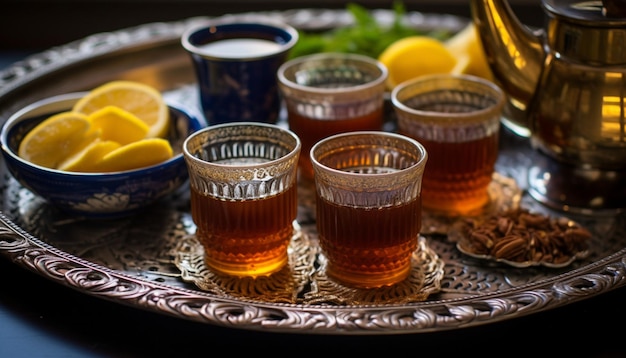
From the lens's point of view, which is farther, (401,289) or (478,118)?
(478,118)

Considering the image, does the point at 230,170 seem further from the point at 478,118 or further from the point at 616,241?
the point at 616,241

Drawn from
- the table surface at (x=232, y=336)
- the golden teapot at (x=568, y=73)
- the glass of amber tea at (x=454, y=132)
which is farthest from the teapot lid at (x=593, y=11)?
the table surface at (x=232, y=336)

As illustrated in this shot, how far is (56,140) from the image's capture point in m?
0.88

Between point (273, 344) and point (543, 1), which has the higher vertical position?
point (543, 1)

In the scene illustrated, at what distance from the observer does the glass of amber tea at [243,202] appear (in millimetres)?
758

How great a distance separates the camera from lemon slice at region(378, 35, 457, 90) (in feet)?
3.51

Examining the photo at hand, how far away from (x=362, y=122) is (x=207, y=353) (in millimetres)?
340

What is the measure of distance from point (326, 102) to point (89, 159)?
243mm

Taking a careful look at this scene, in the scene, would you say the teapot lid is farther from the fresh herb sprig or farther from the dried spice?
the fresh herb sprig

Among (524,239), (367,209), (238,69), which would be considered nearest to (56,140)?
(238,69)

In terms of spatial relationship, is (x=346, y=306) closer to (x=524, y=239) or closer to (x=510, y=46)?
(x=524, y=239)

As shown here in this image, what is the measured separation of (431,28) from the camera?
1298 millimetres

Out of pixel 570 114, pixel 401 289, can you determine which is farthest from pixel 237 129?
pixel 570 114

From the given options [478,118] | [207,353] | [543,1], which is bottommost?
[207,353]
